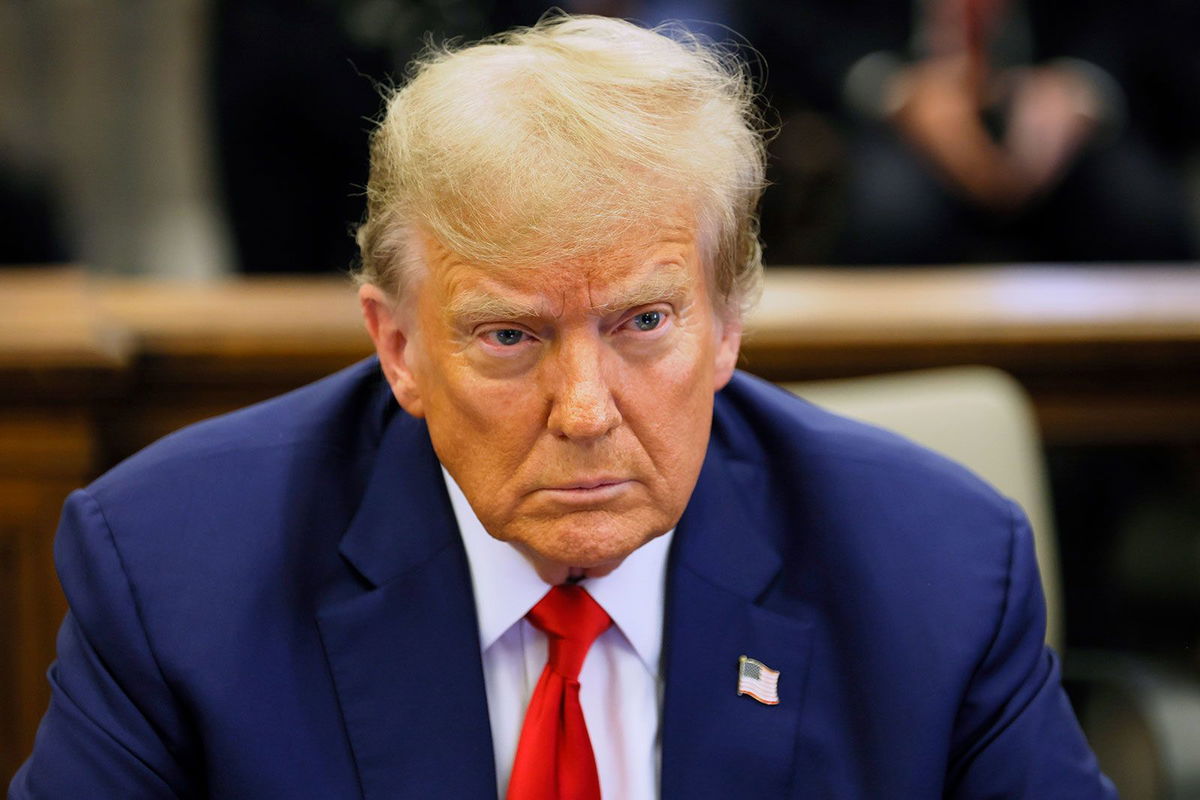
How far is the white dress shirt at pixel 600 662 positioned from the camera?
1560 mm

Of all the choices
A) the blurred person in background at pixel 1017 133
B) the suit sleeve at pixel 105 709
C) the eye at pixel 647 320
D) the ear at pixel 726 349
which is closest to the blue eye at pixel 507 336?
the eye at pixel 647 320

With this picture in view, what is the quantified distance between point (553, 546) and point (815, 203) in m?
Result: 2.87

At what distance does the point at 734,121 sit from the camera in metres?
1.46

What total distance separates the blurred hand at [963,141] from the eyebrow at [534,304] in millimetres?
2587

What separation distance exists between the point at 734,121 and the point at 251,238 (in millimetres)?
2776

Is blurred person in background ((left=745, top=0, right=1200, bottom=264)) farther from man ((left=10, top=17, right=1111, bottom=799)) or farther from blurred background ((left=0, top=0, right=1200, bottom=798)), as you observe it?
man ((left=10, top=17, right=1111, bottom=799))

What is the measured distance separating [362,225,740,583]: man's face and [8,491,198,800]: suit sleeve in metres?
0.36

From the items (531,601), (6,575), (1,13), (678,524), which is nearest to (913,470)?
(678,524)

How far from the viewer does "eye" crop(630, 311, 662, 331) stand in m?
1.37

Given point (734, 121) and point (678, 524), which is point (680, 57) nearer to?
point (734, 121)

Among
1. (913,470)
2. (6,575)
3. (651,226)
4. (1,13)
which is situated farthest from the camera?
(1,13)

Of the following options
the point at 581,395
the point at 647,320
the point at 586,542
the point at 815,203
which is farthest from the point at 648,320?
the point at 815,203

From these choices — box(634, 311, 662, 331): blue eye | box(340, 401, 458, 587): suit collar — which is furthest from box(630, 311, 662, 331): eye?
box(340, 401, 458, 587): suit collar

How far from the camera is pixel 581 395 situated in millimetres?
1335
